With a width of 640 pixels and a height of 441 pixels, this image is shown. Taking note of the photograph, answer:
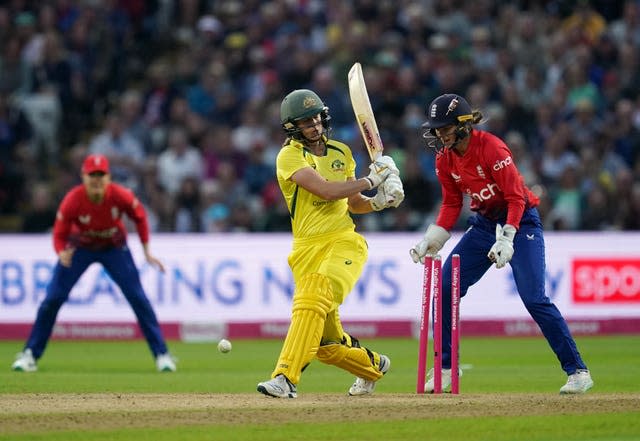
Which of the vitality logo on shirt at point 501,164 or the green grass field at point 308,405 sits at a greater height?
the vitality logo on shirt at point 501,164

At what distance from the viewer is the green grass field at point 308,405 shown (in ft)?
26.2

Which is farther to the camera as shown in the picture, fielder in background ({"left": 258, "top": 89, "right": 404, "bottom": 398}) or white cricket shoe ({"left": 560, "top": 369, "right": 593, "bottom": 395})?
white cricket shoe ({"left": 560, "top": 369, "right": 593, "bottom": 395})

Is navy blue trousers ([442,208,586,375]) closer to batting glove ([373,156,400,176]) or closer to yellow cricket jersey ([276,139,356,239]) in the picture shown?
batting glove ([373,156,400,176])

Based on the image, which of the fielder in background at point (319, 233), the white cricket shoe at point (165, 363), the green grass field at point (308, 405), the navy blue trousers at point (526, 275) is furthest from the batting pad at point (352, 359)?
the white cricket shoe at point (165, 363)

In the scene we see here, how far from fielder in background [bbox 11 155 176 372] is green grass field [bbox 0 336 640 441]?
34 centimetres

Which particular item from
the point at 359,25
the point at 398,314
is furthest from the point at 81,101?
the point at 398,314

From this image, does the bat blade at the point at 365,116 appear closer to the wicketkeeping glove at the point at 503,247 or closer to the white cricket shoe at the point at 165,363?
the wicketkeeping glove at the point at 503,247

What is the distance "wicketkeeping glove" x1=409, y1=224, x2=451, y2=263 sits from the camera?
33.3 feet

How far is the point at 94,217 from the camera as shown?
1325cm

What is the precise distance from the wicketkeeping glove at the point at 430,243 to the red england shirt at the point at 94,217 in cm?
417

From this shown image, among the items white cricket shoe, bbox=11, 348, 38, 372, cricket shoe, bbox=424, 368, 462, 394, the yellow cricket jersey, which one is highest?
the yellow cricket jersey

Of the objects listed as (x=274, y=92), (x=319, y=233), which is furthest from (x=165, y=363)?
(x=274, y=92)

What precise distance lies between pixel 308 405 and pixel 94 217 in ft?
16.1

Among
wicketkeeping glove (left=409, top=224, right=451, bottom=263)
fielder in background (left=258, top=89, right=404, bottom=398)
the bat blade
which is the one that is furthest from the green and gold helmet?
wicketkeeping glove (left=409, top=224, right=451, bottom=263)
